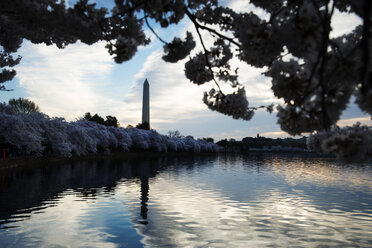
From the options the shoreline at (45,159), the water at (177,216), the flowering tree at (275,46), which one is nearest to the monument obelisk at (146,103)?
the shoreline at (45,159)

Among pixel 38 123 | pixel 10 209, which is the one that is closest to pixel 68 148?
pixel 38 123

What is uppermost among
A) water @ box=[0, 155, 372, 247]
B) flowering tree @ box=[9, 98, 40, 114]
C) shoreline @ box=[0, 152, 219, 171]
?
flowering tree @ box=[9, 98, 40, 114]

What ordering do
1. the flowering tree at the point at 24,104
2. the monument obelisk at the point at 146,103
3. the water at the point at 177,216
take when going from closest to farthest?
the water at the point at 177,216 < the flowering tree at the point at 24,104 < the monument obelisk at the point at 146,103

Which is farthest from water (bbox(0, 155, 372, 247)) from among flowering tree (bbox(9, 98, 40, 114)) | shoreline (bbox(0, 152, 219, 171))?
flowering tree (bbox(9, 98, 40, 114))

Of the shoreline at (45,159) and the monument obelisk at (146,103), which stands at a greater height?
the monument obelisk at (146,103)

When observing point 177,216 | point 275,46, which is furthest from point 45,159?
point 275,46

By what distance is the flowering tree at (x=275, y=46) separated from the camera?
2756 millimetres

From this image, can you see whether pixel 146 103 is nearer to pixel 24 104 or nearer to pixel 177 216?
pixel 24 104

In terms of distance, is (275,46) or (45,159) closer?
(275,46)

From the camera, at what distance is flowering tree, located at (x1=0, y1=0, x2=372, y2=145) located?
2.76 metres

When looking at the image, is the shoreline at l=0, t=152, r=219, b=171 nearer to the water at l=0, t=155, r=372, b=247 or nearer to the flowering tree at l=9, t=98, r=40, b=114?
the water at l=0, t=155, r=372, b=247

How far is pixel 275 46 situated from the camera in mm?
3318

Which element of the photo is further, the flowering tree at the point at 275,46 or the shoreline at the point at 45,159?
the shoreline at the point at 45,159

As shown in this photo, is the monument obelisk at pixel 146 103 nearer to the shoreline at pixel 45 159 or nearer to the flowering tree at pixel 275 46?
the shoreline at pixel 45 159
